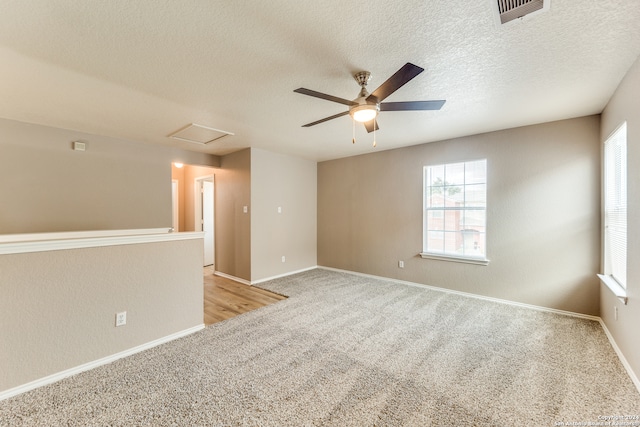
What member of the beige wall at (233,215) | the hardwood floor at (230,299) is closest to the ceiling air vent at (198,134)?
the beige wall at (233,215)

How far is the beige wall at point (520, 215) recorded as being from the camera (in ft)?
10.4

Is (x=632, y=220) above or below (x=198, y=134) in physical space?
below

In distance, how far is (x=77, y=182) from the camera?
11.8ft

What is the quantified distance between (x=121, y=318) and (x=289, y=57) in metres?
2.70

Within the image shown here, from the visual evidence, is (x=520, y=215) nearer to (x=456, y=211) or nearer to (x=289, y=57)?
(x=456, y=211)

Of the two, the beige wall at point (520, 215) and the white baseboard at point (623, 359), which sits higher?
the beige wall at point (520, 215)

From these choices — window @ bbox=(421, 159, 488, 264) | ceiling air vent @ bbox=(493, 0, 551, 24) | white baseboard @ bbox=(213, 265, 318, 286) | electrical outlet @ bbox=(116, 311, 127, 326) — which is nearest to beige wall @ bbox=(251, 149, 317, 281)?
white baseboard @ bbox=(213, 265, 318, 286)

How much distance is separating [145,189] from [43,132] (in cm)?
134

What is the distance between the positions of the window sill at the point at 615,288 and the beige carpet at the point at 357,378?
55cm

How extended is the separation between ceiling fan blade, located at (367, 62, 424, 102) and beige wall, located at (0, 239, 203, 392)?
244cm

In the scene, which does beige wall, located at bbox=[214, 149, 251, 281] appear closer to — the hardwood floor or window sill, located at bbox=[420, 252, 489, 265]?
the hardwood floor

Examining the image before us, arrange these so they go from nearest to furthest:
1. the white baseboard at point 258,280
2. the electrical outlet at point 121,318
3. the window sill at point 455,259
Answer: the electrical outlet at point 121,318 < the window sill at point 455,259 < the white baseboard at point 258,280

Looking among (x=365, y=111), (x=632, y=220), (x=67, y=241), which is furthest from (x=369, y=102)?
(x=67, y=241)

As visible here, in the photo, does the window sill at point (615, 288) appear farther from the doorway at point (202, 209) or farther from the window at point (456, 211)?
the doorway at point (202, 209)
